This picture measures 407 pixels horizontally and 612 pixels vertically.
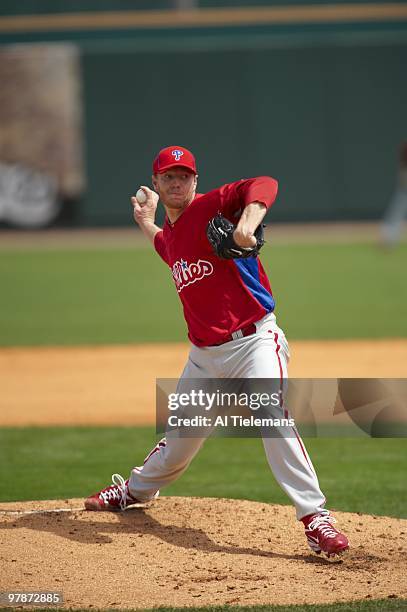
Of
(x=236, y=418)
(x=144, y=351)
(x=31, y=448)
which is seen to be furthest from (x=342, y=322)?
(x=236, y=418)

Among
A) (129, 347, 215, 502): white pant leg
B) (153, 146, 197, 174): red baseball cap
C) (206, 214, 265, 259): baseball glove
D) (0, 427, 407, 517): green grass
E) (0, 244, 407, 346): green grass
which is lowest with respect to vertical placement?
(0, 427, 407, 517): green grass

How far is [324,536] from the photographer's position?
454cm

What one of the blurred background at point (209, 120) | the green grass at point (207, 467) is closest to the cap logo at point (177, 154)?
the green grass at point (207, 467)

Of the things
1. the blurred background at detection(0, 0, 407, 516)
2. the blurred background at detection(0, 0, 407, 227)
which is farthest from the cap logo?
the blurred background at detection(0, 0, 407, 227)

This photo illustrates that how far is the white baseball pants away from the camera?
462 centimetres

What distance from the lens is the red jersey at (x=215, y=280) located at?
4.76 metres

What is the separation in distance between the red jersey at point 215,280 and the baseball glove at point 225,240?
0.63ft

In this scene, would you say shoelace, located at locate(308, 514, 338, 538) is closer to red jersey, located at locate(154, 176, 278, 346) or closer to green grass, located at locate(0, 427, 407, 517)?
red jersey, located at locate(154, 176, 278, 346)

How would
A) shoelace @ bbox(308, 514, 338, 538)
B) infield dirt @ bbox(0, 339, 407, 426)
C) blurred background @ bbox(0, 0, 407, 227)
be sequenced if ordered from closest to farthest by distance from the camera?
shoelace @ bbox(308, 514, 338, 538), infield dirt @ bbox(0, 339, 407, 426), blurred background @ bbox(0, 0, 407, 227)

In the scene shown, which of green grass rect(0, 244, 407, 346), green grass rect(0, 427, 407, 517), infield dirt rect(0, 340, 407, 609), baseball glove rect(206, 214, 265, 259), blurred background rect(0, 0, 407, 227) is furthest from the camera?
blurred background rect(0, 0, 407, 227)

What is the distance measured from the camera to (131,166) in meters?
23.8

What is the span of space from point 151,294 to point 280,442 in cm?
1108

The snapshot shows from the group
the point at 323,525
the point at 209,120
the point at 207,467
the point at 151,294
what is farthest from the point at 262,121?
the point at 323,525

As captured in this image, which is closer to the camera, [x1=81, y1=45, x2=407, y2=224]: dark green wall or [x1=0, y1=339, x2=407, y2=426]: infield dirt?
[x1=0, y1=339, x2=407, y2=426]: infield dirt
